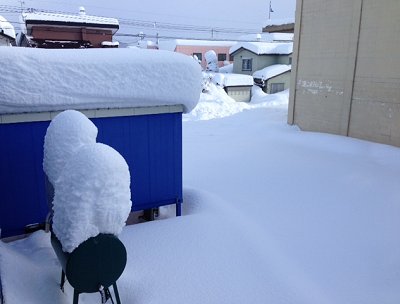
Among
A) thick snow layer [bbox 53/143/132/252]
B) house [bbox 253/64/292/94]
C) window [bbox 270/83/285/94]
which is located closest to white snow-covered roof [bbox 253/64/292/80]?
house [bbox 253/64/292/94]

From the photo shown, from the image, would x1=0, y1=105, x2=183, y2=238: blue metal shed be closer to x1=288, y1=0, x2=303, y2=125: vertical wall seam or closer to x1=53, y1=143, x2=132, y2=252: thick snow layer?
x1=53, y1=143, x2=132, y2=252: thick snow layer

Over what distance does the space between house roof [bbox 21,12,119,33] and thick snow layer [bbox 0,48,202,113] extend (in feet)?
31.5

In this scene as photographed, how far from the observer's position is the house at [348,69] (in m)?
7.96

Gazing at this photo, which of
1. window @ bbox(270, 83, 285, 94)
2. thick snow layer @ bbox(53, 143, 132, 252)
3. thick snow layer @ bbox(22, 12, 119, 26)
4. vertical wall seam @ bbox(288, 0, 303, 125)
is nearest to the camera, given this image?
thick snow layer @ bbox(53, 143, 132, 252)

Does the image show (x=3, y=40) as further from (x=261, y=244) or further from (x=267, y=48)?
(x=267, y=48)

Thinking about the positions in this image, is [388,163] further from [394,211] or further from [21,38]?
[21,38]

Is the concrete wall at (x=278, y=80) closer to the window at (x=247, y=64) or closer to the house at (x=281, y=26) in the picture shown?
the window at (x=247, y=64)

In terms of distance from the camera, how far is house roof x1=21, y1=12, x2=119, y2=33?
1144 centimetres

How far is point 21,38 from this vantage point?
13727 mm

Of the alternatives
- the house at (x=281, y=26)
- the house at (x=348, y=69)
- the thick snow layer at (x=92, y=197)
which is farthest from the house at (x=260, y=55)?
the thick snow layer at (x=92, y=197)

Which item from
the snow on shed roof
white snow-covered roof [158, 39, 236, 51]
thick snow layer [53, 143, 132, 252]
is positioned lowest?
thick snow layer [53, 143, 132, 252]

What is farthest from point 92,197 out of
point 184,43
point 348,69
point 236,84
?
point 184,43

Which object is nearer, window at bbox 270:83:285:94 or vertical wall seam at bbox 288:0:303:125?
vertical wall seam at bbox 288:0:303:125

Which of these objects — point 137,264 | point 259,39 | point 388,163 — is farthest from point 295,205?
point 259,39
